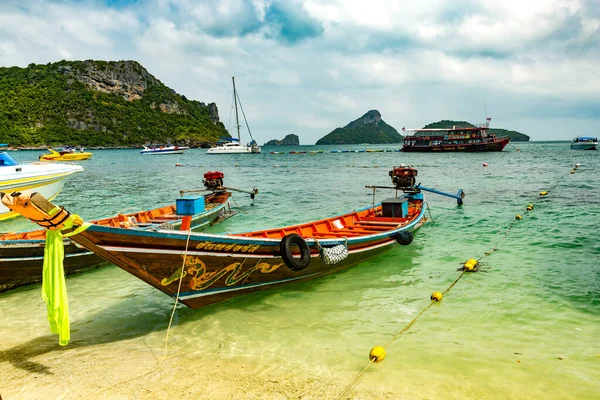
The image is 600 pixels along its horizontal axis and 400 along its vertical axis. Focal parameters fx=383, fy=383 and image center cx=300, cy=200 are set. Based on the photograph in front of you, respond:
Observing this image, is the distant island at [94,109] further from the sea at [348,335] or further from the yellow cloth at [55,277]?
the yellow cloth at [55,277]

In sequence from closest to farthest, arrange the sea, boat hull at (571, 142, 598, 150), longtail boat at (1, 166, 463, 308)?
the sea < longtail boat at (1, 166, 463, 308) < boat hull at (571, 142, 598, 150)

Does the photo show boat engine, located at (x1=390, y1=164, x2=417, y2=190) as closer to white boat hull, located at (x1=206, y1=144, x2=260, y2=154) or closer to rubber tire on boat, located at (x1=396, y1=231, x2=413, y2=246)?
rubber tire on boat, located at (x1=396, y1=231, x2=413, y2=246)

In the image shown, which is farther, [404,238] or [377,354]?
[404,238]

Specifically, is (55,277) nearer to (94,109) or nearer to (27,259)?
(27,259)

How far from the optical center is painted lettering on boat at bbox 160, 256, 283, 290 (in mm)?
7039

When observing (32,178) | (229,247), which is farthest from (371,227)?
(32,178)

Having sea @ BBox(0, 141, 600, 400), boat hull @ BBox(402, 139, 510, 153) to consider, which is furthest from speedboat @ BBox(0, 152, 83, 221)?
boat hull @ BBox(402, 139, 510, 153)

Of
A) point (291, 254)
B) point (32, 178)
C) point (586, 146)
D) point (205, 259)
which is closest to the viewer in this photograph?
point (205, 259)

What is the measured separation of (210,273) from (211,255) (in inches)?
18.3

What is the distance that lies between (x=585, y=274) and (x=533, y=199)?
50.0 ft

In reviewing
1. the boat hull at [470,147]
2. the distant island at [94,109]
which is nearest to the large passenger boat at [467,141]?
the boat hull at [470,147]

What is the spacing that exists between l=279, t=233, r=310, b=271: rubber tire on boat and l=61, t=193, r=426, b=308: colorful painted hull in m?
0.03

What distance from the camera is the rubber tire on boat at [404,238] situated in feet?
39.4

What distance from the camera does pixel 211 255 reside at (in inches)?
287
